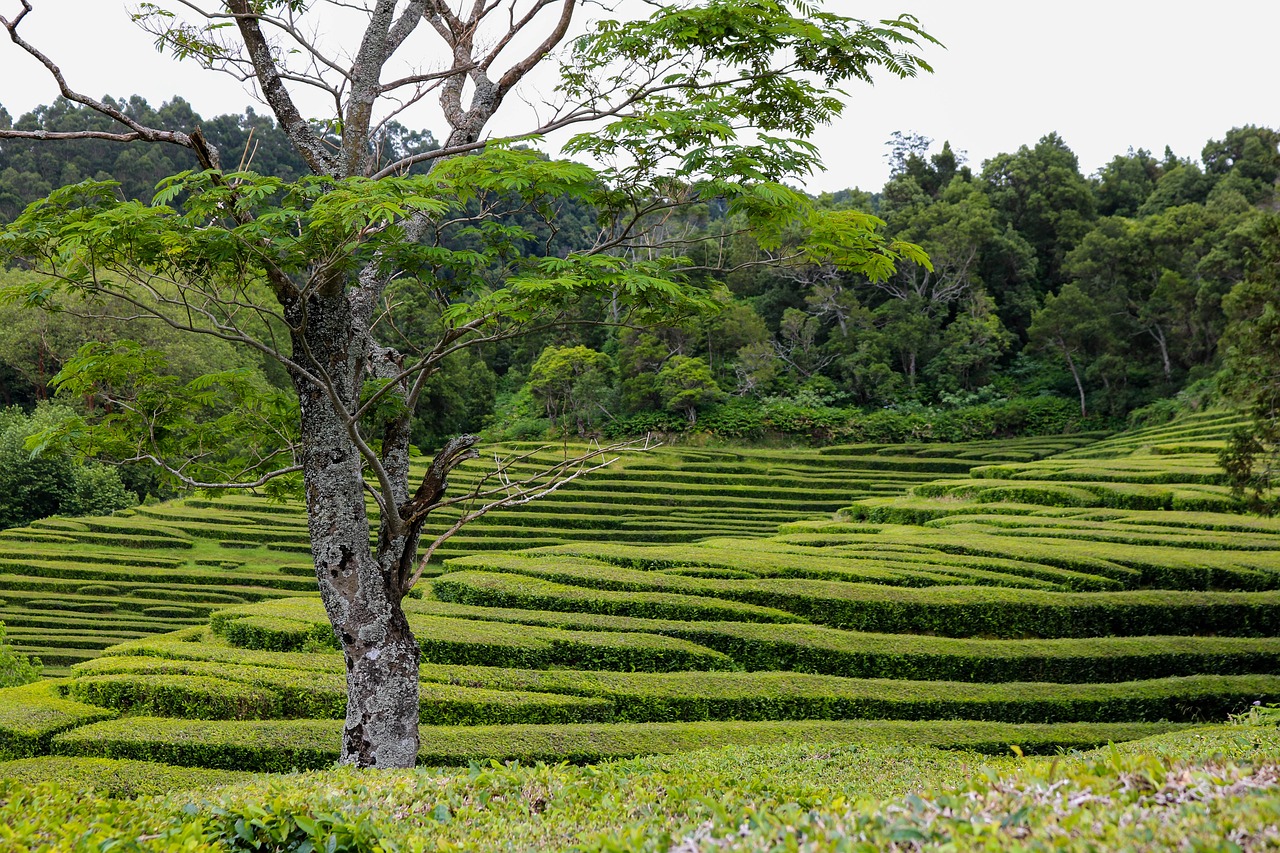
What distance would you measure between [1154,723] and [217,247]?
1075 cm

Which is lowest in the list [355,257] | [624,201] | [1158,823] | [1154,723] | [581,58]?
[1154,723]

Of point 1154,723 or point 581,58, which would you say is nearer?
point 581,58

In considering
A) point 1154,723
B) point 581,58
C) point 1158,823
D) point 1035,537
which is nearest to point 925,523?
point 1035,537

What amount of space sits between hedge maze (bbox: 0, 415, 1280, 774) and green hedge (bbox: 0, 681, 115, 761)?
0.03 m

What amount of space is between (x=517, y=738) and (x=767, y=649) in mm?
3762

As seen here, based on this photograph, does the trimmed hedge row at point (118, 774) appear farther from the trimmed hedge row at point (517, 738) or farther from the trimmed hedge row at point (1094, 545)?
the trimmed hedge row at point (1094, 545)

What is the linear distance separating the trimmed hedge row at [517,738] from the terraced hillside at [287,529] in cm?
746

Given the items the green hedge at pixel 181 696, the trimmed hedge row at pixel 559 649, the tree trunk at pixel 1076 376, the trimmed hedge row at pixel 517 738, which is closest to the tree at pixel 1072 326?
the tree trunk at pixel 1076 376

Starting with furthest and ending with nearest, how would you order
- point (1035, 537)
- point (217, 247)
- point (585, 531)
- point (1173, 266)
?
point (1173, 266)
point (585, 531)
point (1035, 537)
point (217, 247)

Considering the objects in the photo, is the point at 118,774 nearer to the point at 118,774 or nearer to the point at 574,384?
the point at 118,774

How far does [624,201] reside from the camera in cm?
588

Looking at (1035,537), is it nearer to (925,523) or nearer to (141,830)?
(925,523)

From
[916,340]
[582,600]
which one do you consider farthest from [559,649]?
[916,340]

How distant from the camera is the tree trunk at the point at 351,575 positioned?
228 inches
